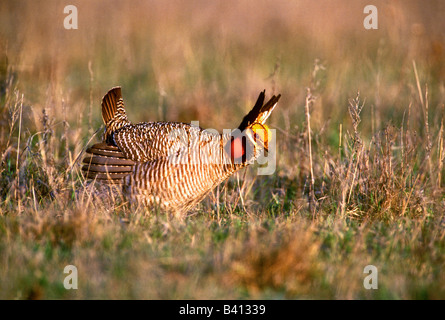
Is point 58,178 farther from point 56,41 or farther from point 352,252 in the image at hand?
point 56,41

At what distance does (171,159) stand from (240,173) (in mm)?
1443

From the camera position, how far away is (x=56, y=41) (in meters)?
8.84

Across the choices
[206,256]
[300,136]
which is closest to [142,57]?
[300,136]

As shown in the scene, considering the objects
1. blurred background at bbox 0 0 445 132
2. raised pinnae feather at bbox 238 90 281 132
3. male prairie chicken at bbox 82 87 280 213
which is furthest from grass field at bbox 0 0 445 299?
raised pinnae feather at bbox 238 90 281 132

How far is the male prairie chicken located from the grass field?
198 mm

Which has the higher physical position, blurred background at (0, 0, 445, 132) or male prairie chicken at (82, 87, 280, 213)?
blurred background at (0, 0, 445, 132)

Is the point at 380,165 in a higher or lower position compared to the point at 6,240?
higher

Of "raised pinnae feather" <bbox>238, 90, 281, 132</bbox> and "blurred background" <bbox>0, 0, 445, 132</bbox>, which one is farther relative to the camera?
"blurred background" <bbox>0, 0, 445, 132</bbox>

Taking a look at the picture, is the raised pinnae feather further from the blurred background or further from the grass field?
the blurred background

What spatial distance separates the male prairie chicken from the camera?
4676mm

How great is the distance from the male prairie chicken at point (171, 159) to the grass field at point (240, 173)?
198 mm

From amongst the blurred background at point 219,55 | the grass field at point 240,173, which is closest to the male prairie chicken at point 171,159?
the grass field at point 240,173

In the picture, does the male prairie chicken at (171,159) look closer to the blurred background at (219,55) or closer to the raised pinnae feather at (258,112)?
the raised pinnae feather at (258,112)
